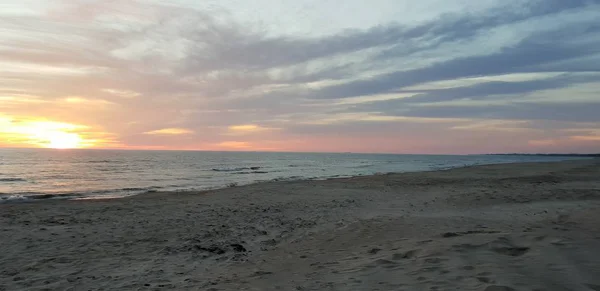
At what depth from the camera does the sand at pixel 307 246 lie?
20.3 ft

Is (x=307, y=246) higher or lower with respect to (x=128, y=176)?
higher

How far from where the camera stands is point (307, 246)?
32.8ft

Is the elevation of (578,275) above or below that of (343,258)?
above

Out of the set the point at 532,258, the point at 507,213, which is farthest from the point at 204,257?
the point at 507,213

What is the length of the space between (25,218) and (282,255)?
12.1 m

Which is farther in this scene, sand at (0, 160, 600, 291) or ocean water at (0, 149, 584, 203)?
ocean water at (0, 149, 584, 203)

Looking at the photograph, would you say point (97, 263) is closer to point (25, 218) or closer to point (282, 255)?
point (282, 255)

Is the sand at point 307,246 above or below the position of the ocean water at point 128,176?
above

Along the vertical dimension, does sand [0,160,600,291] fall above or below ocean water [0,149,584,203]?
above

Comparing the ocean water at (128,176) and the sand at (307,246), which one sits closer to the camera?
the sand at (307,246)

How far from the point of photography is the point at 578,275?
18.2 ft

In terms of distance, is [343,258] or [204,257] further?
[204,257]

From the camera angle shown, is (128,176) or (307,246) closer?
(307,246)

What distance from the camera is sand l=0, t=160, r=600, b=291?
619 centimetres
